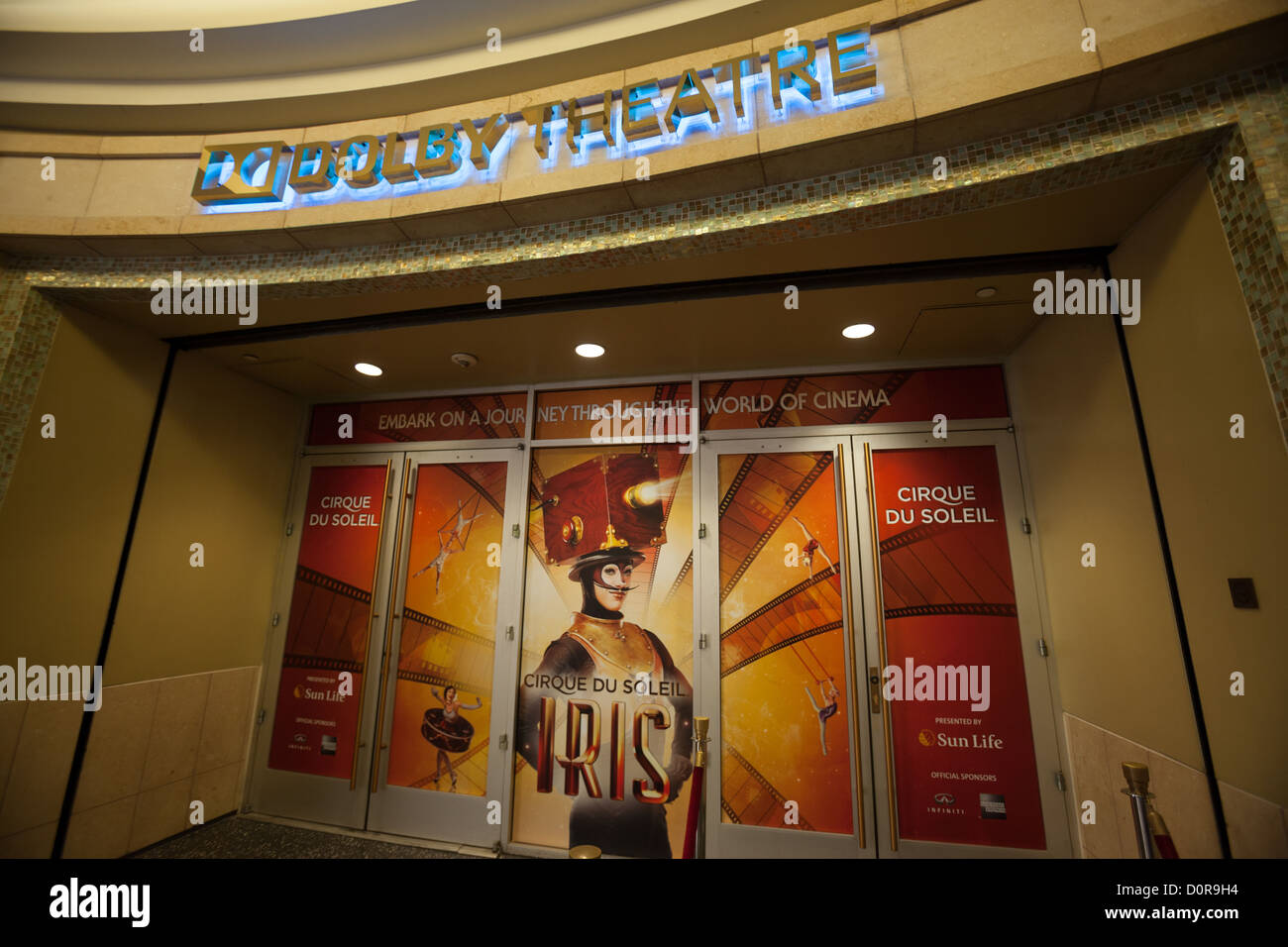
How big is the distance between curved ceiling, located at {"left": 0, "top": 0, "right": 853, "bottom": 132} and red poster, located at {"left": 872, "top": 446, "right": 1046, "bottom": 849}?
7.50 feet

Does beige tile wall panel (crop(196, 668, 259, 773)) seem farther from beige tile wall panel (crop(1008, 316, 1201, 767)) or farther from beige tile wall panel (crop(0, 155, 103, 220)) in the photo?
beige tile wall panel (crop(1008, 316, 1201, 767))

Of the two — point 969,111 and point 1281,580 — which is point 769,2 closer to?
point 969,111

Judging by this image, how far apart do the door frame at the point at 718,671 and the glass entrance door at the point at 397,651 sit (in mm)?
1163

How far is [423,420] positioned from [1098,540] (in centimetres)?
373

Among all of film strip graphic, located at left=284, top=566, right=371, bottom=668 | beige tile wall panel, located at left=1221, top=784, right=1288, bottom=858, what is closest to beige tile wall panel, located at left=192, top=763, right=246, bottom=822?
film strip graphic, located at left=284, top=566, right=371, bottom=668

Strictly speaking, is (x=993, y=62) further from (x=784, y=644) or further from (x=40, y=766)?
(x=40, y=766)

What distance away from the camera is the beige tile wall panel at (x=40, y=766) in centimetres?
218

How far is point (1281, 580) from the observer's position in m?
1.31

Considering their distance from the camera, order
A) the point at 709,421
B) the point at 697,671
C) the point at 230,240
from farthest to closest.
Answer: the point at 709,421 → the point at 697,671 → the point at 230,240

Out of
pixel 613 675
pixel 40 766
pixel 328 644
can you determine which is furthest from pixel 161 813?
pixel 613 675

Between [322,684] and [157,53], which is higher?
[157,53]

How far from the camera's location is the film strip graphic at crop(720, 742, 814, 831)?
2.57 metres

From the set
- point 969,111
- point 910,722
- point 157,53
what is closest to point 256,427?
point 157,53

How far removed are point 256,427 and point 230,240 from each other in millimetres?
1606
